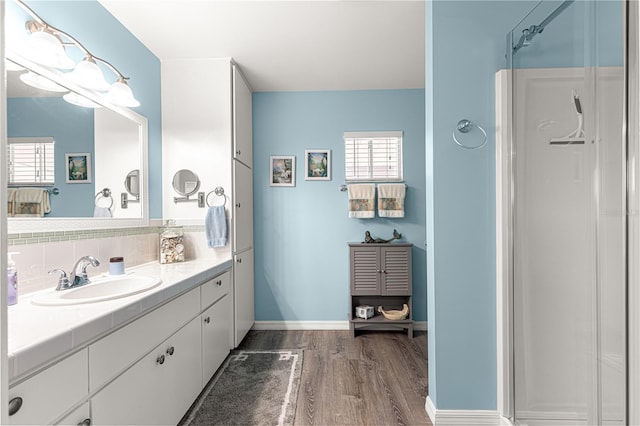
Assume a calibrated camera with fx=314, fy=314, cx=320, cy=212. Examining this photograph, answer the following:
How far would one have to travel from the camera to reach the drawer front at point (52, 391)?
820 mm

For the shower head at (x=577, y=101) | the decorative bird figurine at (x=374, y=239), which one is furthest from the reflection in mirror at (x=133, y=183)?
the shower head at (x=577, y=101)

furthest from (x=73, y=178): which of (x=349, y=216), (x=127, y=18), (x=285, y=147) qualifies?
(x=349, y=216)

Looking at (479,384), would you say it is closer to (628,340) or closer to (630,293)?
(628,340)

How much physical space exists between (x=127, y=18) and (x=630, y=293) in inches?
116

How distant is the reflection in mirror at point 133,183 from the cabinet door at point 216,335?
99 cm

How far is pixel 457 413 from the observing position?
1.68m

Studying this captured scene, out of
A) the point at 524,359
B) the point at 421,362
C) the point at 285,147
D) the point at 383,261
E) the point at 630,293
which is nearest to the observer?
the point at 630,293

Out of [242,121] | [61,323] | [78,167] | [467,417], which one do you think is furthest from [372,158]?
[61,323]

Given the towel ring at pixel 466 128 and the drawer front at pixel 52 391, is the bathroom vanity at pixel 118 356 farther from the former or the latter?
the towel ring at pixel 466 128

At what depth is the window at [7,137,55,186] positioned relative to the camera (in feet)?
4.56

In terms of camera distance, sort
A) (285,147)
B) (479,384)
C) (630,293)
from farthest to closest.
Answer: (285,147) → (479,384) → (630,293)

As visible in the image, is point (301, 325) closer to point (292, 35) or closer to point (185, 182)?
point (185, 182)

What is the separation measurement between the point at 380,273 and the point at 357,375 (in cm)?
95

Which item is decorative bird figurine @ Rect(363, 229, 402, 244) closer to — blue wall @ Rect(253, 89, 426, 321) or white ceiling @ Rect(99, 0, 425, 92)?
blue wall @ Rect(253, 89, 426, 321)
